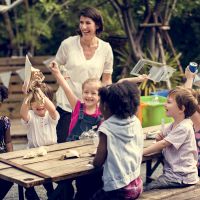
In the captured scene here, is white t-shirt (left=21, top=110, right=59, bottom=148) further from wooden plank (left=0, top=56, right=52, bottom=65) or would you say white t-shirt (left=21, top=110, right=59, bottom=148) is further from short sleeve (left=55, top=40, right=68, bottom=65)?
wooden plank (left=0, top=56, right=52, bottom=65)

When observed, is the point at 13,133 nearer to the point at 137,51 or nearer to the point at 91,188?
the point at 137,51

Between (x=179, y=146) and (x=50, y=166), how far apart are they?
1073mm

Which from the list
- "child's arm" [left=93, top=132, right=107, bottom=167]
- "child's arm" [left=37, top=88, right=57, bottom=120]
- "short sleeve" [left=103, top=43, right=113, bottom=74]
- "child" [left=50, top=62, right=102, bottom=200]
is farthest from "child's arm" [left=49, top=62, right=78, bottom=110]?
"child's arm" [left=93, top=132, right=107, bottom=167]

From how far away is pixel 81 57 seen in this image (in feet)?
22.8

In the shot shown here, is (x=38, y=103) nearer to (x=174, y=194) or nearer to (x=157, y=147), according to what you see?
(x=157, y=147)

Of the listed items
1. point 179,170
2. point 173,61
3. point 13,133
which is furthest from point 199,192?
point 173,61

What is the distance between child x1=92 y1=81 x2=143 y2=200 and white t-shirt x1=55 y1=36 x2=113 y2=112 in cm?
175

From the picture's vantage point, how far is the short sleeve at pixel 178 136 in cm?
562

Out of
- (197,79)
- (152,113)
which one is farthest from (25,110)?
(152,113)

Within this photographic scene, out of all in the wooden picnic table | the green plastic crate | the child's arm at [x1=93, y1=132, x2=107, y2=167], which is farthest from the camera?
the green plastic crate

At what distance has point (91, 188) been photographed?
5.67 m

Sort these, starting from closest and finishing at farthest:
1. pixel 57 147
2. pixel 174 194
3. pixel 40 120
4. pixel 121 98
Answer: pixel 121 98, pixel 174 194, pixel 57 147, pixel 40 120

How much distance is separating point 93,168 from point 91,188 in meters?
0.51

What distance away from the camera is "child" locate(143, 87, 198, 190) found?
18.5ft
